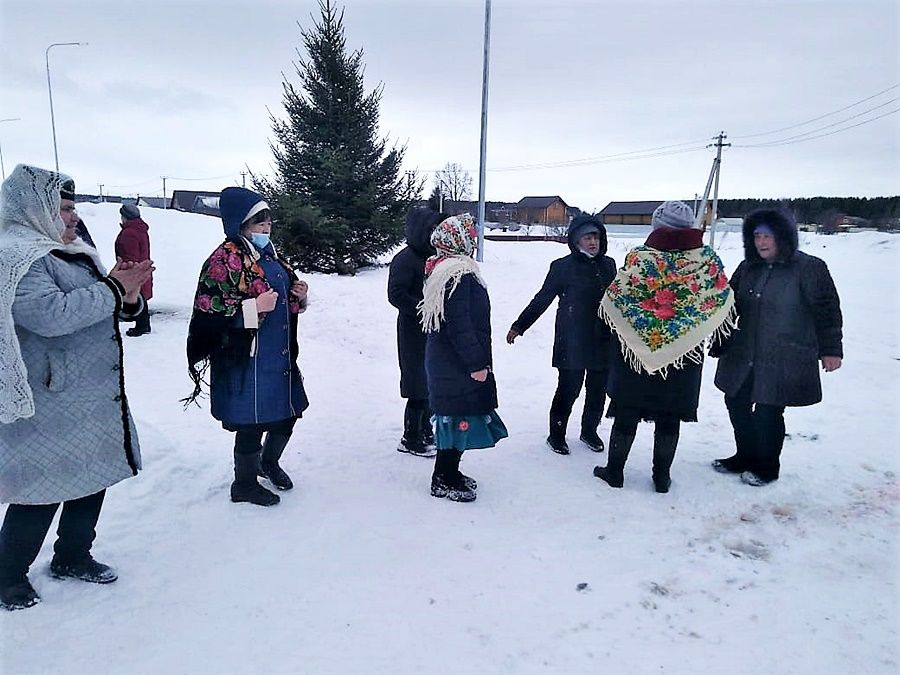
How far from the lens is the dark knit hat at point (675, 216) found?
357 centimetres

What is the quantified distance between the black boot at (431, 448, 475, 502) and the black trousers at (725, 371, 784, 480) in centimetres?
200

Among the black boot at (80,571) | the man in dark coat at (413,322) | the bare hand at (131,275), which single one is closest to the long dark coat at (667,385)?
the man in dark coat at (413,322)

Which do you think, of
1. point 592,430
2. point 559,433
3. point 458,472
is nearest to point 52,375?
point 458,472

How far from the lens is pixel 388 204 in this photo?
12695 mm

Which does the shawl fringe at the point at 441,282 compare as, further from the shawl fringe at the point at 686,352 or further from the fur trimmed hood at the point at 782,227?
the fur trimmed hood at the point at 782,227

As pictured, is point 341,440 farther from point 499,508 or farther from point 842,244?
point 842,244

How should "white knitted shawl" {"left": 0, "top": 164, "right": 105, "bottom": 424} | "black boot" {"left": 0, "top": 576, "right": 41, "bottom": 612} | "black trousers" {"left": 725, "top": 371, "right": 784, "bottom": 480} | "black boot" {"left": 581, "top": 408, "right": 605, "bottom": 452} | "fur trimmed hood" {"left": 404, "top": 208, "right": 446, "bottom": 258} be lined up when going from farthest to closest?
"black boot" {"left": 581, "top": 408, "right": 605, "bottom": 452}, "fur trimmed hood" {"left": 404, "top": 208, "right": 446, "bottom": 258}, "black trousers" {"left": 725, "top": 371, "right": 784, "bottom": 480}, "black boot" {"left": 0, "top": 576, "right": 41, "bottom": 612}, "white knitted shawl" {"left": 0, "top": 164, "right": 105, "bottom": 424}

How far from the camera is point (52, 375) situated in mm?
2344

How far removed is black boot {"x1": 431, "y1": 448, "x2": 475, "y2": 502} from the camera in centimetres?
362

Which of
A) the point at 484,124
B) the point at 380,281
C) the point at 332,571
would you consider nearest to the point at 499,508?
the point at 332,571

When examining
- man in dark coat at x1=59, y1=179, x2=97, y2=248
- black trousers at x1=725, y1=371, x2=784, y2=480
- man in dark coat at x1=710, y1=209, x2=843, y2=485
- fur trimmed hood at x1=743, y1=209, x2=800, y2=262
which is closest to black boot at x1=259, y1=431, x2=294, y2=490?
→ man in dark coat at x1=59, y1=179, x2=97, y2=248

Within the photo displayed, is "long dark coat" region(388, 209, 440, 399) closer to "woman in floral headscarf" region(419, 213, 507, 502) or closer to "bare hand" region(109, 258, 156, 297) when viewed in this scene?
"woman in floral headscarf" region(419, 213, 507, 502)

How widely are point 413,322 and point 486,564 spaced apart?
6.25 feet

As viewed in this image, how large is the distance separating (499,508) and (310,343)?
4627 millimetres
